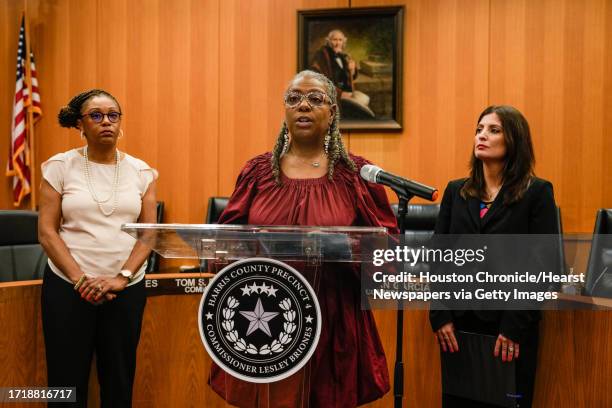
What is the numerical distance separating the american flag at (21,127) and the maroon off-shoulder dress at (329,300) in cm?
401

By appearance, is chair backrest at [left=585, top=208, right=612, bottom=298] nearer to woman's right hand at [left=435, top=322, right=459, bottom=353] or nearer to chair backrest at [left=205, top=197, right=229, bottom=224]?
woman's right hand at [left=435, top=322, right=459, bottom=353]

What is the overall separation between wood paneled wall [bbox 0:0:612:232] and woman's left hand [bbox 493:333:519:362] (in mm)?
2861

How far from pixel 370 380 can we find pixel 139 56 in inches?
174

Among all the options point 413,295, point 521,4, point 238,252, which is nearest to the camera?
point 238,252

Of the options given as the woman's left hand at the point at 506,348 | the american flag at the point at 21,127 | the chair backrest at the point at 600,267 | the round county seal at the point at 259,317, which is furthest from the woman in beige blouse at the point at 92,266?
the american flag at the point at 21,127

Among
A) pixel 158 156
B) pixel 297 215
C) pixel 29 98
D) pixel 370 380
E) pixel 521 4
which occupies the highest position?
pixel 521 4

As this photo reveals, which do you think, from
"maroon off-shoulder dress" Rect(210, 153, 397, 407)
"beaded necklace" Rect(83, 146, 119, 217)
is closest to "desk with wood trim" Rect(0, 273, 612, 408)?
"beaded necklace" Rect(83, 146, 119, 217)

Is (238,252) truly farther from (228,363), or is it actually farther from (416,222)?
(416,222)

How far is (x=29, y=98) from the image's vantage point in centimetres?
511

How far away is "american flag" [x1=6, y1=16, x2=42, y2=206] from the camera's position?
5070 millimetres

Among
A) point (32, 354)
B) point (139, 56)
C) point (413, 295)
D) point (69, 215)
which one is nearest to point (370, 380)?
point (413, 295)

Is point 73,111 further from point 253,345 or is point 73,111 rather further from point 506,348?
point 506,348

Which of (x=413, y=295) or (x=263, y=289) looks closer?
(x=263, y=289)

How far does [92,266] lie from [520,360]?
1617 millimetres
